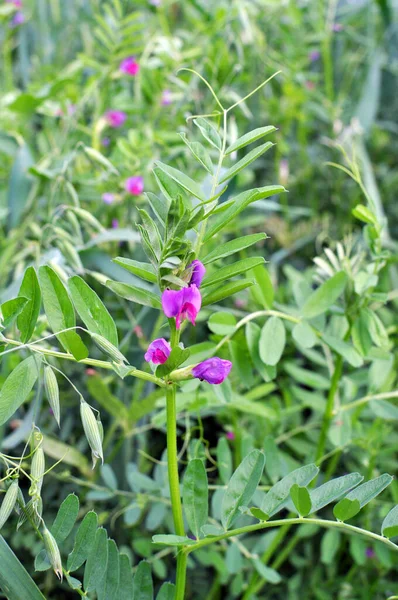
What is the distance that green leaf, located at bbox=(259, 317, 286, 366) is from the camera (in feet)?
A: 1.81

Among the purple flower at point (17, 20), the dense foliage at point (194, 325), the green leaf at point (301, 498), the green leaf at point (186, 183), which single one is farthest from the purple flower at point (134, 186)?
the purple flower at point (17, 20)

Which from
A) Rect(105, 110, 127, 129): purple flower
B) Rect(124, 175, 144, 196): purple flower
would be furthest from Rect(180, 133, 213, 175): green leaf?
Rect(105, 110, 127, 129): purple flower

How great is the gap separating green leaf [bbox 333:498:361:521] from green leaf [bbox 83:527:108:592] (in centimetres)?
16

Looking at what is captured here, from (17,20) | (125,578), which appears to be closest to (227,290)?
(125,578)

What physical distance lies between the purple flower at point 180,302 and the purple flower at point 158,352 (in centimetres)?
2

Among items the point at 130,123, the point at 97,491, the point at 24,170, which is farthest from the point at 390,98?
the point at 97,491

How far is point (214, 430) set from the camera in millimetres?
934

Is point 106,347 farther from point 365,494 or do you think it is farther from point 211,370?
point 365,494

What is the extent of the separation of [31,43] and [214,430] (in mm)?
1079

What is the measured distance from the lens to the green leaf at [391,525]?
0.42 meters

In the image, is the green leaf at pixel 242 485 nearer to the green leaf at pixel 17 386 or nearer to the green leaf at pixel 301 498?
the green leaf at pixel 301 498

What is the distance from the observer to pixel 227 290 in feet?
1.35

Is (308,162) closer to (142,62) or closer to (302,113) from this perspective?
(302,113)

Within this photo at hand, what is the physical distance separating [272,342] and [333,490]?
17 centimetres
